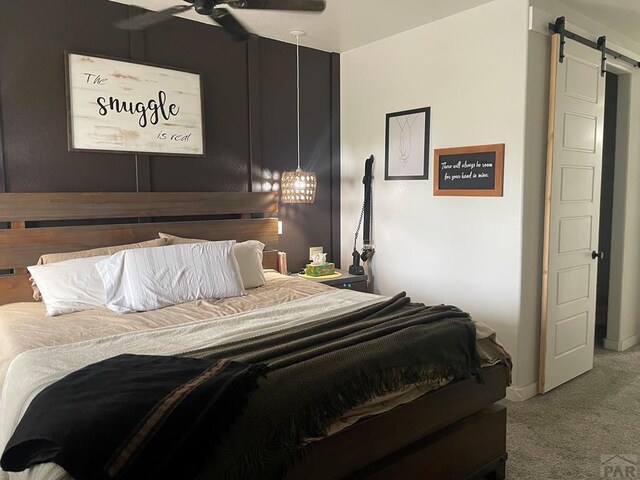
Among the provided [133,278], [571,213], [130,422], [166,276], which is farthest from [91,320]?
[571,213]

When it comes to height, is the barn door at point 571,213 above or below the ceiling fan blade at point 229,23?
below

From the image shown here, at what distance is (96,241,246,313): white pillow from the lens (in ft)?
9.04

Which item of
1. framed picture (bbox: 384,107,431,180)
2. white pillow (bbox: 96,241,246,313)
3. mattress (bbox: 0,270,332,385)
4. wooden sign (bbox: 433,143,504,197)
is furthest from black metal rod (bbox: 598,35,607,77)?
white pillow (bbox: 96,241,246,313)

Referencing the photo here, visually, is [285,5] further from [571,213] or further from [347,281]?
[571,213]

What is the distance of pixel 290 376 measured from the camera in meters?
1.76

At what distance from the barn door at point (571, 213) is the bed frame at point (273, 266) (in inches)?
47.9

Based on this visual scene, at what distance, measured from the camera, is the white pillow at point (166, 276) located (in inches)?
108

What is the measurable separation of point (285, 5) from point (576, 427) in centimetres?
282

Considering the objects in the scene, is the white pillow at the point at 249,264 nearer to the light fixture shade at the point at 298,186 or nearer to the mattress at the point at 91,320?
the mattress at the point at 91,320

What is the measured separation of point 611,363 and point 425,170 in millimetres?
2137

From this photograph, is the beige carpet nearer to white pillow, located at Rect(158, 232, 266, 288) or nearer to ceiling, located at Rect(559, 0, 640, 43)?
white pillow, located at Rect(158, 232, 266, 288)

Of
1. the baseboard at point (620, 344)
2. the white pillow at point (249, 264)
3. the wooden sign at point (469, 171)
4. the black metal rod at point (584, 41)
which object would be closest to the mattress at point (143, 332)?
the white pillow at point (249, 264)

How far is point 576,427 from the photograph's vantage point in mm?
2951

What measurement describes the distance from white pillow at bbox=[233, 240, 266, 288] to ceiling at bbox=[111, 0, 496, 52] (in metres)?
1.57
